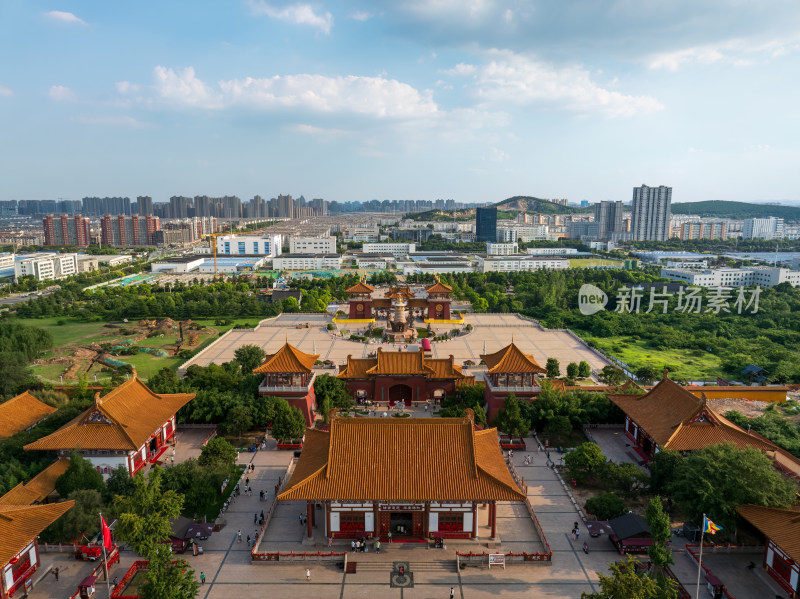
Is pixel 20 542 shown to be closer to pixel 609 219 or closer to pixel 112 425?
pixel 112 425

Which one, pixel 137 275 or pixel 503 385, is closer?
pixel 503 385

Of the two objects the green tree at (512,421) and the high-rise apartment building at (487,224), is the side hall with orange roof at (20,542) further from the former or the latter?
the high-rise apartment building at (487,224)

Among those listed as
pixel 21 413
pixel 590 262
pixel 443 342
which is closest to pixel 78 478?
pixel 21 413

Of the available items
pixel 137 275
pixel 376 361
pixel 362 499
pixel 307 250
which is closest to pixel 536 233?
pixel 307 250

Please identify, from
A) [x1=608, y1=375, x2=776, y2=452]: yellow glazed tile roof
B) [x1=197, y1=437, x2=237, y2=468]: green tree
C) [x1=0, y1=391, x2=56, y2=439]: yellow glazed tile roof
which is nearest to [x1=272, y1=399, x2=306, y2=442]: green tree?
[x1=197, y1=437, x2=237, y2=468]: green tree

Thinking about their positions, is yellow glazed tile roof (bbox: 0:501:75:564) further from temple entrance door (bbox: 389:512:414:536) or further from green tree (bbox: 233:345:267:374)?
green tree (bbox: 233:345:267:374)

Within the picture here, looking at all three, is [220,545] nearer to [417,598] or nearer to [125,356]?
[417,598]
